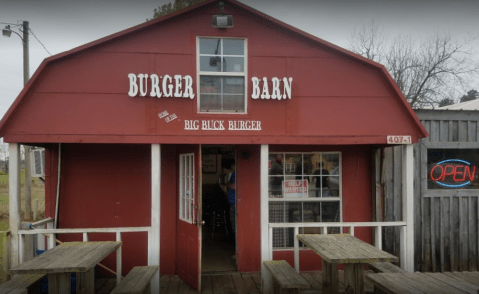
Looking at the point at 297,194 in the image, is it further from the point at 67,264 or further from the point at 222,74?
the point at 67,264

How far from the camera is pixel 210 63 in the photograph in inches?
233

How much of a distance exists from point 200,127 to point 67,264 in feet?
8.95

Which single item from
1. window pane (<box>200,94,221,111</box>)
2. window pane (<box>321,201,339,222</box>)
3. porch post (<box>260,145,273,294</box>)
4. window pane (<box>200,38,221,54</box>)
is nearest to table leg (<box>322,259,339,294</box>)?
porch post (<box>260,145,273,294</box>)

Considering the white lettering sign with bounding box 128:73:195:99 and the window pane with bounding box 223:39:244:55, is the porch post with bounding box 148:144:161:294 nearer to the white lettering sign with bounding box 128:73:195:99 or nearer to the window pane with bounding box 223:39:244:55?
the white lettering sign with bounding box 128:73:195:99

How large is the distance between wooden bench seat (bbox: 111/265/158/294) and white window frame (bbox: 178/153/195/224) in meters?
1.19

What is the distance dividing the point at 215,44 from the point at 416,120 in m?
3.64

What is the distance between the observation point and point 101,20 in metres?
3.19

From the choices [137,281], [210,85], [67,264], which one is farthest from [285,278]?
[210,85]

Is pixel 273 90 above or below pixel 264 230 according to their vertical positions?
above

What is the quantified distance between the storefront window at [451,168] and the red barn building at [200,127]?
123 centimetres

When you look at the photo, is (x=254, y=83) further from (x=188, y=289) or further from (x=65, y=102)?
(x=188, y=289)

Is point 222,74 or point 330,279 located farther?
point 222,74

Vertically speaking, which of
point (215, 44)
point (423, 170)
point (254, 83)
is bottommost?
point (423, 170)

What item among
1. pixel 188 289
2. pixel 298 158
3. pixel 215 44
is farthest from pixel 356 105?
pixel 188 289
